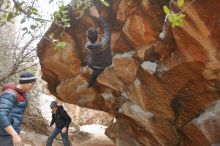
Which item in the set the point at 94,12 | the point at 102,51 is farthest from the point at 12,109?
the point at 94,12

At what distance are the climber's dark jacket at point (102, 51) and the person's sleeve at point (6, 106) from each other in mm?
4683

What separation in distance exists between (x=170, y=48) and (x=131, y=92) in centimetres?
225

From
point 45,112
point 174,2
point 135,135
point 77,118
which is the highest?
point 174,2

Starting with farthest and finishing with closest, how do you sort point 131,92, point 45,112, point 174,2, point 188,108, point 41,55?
point 45,112, point 41,55, point 131,92, point 188,108, point 174,2

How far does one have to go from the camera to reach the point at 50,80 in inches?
501

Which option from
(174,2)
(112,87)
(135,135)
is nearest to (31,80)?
(174,2)

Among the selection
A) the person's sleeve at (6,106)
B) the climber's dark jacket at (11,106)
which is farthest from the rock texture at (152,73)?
the person's sleeve at (6,106)

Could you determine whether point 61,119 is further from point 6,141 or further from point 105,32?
point 6,141

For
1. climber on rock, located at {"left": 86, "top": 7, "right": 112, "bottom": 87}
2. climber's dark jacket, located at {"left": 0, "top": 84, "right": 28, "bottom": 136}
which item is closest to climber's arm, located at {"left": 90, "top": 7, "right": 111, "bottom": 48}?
climber on rock, located at {"left": 86, "top": 7, "right": 112, "bottom": 87}

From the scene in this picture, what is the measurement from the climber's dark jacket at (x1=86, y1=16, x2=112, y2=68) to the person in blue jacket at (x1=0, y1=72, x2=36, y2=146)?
433 cm

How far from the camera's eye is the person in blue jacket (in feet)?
16.9

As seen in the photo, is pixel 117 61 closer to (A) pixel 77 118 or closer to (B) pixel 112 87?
(B) pixel 112 87

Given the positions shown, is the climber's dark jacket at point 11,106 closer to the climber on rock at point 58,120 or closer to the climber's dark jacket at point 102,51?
the climber's dark jacket at point 102,51

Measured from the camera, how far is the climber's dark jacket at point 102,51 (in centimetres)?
984
